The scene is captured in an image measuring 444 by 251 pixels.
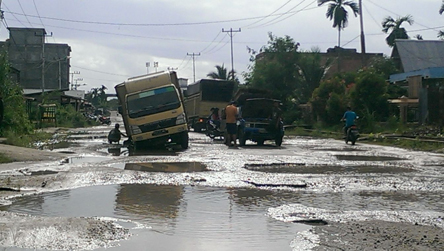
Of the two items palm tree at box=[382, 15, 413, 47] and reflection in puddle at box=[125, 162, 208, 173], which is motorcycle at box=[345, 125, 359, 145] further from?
palm tree at box=[382, 15, 413, 47]

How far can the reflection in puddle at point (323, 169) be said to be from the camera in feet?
42.9

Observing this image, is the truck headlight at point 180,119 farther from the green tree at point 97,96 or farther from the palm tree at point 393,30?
the green tree at point 97,96

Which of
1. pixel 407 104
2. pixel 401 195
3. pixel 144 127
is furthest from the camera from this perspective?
pixel 407 104

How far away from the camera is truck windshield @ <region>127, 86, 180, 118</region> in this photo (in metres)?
21.1

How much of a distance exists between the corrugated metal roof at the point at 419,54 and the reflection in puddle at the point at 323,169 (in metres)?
36.1

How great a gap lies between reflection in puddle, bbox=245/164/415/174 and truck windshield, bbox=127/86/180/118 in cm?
762

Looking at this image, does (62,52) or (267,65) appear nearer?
(267,65)

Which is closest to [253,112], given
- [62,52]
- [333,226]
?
[333,226]

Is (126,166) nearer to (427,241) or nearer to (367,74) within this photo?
(427,241)

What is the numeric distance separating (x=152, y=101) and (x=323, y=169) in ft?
31.0

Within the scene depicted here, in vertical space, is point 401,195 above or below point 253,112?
below

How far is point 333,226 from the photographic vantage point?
6.95 meters

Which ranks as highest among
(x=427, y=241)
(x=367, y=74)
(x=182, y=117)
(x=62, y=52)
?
(x=62, y=52)

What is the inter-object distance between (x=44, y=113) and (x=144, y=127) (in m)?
32.2
